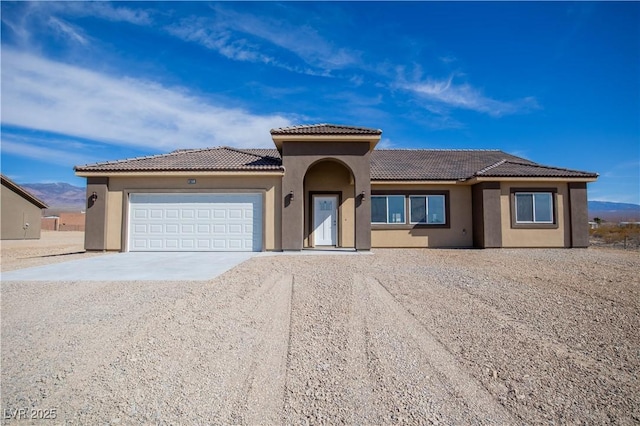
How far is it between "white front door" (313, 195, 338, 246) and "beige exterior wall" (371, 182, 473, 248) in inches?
70.6

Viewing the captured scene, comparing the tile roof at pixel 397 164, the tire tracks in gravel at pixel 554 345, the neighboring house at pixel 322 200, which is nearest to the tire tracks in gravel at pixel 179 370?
the tire tracks in gravel at pixel 554 345

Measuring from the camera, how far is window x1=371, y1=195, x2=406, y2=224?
16203 millimetres

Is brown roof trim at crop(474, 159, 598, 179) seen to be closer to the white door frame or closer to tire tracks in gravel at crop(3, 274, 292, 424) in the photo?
the white door frame

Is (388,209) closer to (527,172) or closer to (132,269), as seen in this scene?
(527,172)

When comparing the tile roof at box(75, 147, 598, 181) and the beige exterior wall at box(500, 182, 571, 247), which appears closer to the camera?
the tile roof at box(75, 147, 598, 181)

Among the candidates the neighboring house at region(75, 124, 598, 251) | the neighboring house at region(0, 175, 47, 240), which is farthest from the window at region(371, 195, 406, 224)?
the neighboring house at region(0, 175, 47, 240)

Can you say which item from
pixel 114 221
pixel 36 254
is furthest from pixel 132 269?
pixel 36 254

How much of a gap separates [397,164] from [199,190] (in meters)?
9.75

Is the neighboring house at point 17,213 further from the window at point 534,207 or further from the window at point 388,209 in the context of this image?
the window at point 534,207

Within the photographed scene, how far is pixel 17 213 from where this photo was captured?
25.4m

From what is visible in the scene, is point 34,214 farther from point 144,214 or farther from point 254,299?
point 254,299

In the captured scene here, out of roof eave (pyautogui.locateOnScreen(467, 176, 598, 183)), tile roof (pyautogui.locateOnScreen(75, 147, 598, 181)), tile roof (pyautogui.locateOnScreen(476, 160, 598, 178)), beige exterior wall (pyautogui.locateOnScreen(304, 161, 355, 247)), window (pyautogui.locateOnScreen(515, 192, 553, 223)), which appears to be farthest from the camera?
beige exterior wall (pyautogui.locateOnScreen(304, 161, 355, 247))

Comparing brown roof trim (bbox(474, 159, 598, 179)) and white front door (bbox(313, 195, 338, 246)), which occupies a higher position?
brown roof trim (bbox(474, 159, 598, 179))

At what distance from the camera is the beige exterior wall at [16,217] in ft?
81.0
